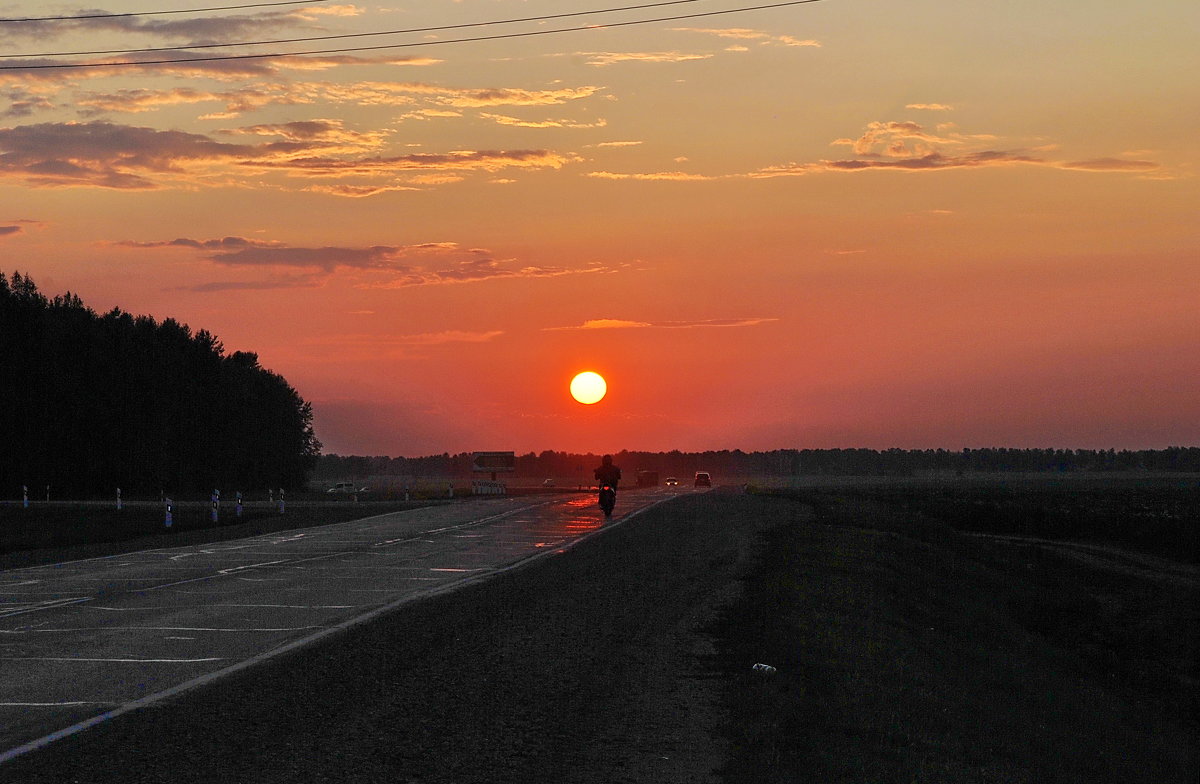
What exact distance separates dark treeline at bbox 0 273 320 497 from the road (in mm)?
54850

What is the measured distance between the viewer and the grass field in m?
11.3

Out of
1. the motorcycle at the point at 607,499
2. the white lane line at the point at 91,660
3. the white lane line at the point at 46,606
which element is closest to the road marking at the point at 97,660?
the white lane line at the point at 91,660

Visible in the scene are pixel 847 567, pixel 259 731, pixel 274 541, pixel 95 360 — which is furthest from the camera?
pixel 95 360

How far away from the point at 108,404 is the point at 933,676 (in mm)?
83650

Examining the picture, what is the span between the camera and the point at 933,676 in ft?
56.6

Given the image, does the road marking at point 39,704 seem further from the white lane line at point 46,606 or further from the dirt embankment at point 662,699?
the white lane line at point 46,606

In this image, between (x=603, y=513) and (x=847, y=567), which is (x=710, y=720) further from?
(x=603, y=513)

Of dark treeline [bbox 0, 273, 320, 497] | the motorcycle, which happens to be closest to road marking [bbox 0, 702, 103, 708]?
the motorcycle

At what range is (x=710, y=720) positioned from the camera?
37.0 ft

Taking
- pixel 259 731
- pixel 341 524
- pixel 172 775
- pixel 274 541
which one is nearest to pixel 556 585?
pixel 259 731

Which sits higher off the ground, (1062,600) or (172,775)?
(172,775)

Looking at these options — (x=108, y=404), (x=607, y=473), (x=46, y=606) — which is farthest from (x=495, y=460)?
(x=46, y=606)

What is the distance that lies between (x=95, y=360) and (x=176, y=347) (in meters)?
11.4

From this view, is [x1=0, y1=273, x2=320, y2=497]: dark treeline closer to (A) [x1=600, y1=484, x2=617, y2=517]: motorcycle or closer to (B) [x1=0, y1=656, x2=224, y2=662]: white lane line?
(A) [x1=600, y1=484, x2=617, y2=517]: motorcycle
